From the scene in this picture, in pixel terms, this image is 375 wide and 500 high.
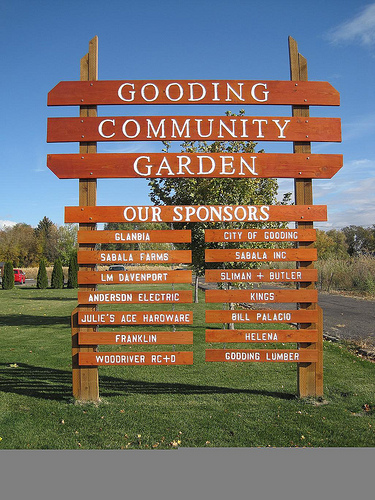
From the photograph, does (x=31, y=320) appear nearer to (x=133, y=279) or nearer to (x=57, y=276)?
(x=133, y=279)

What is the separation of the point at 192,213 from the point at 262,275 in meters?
1.26

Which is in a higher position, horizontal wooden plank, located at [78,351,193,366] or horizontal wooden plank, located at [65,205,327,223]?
horizontal wooden plank, located at [65,205,327,223]

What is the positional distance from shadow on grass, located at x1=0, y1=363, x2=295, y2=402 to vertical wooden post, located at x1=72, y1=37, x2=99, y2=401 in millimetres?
306

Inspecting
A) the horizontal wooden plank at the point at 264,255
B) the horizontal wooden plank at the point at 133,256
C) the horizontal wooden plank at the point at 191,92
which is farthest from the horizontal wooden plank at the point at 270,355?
the horizontal wooden plank at the point at 191,92

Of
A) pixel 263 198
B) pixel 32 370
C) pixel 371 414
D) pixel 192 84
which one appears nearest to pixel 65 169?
pixel 192 84

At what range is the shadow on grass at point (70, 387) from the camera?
5816mm

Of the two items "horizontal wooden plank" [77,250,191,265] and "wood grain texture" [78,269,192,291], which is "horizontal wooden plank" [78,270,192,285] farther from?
"horizontal wooden plank" [77,250,191,265]

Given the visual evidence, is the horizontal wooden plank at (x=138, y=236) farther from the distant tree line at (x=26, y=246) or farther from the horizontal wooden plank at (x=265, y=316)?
the distant tree line at (x=26, y=246)

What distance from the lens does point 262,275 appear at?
17.9 feet

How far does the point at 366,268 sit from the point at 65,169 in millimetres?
23534

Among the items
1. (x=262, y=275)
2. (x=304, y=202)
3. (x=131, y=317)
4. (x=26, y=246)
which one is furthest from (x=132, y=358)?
(x=26, y=246)

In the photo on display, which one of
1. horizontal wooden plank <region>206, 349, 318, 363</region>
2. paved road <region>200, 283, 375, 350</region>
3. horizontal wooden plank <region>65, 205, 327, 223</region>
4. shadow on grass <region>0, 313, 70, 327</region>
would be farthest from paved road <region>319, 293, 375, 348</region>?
shadow on grass <region>0, 313, 70, 327</region>

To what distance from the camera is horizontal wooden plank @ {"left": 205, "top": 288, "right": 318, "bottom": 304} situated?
542 centimetres

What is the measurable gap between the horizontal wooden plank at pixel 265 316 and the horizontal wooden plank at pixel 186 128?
7.72 feet
